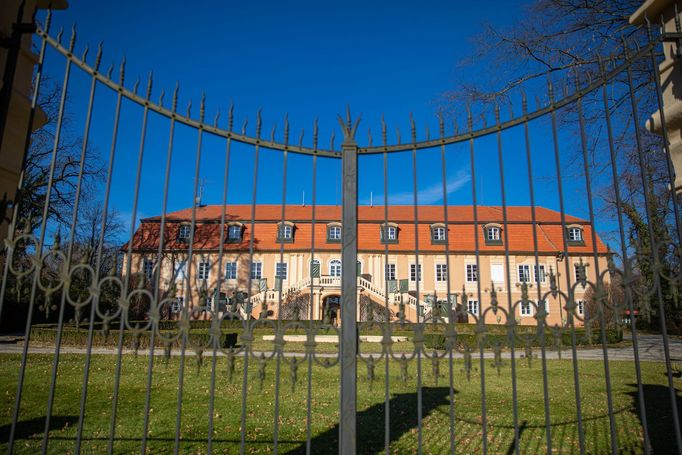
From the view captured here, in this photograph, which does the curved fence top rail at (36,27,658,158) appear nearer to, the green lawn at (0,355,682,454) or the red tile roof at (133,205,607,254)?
the green lawn at (0,355,682,454)

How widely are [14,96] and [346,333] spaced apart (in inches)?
115

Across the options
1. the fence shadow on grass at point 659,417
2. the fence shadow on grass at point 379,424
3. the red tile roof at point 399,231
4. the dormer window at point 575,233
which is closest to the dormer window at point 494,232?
the red tile roof at point 399,231

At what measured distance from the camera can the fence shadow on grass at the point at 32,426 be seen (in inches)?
227

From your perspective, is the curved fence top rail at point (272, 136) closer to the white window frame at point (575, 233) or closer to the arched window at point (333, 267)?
the arched window at point (333, 267)

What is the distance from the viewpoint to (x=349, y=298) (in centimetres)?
333

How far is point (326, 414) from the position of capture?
7.14 m

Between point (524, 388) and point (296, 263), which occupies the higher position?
point (296, 263)

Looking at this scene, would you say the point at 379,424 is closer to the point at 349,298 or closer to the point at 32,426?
the point at 349,298

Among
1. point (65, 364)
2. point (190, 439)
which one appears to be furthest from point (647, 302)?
point (65, 364)

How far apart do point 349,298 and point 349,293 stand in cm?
4

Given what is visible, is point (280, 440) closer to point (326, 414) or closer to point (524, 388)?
point (326, 414)

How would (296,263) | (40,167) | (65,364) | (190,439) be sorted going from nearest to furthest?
1. (190,439)
2. (65,364)
3. (40,167)
4. (296,263)

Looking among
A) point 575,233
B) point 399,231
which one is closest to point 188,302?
point 399,231

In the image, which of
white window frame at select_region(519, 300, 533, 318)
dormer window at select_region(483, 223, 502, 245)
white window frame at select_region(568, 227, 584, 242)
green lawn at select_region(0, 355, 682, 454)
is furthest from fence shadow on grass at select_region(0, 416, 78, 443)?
white window frame at select_region(568, 227, 584, 242)
